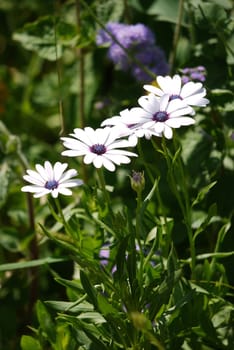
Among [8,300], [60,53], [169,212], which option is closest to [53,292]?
[8,300]

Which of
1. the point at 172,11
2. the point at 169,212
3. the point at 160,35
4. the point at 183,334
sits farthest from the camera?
the point at 160,35

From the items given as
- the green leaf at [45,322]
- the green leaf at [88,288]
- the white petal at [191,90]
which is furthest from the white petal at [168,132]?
the green leaf at [45,322]

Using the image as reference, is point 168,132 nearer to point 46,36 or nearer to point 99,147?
point 99,147

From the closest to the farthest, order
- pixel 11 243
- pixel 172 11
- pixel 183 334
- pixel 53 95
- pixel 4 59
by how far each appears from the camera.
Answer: pixel 183 334
pixel 11 243
pixel 172 11
pixel 53 95
pixel 4 59

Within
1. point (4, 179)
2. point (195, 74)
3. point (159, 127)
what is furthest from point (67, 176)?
point (4, 179)

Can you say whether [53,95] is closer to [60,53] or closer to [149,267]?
[60,53]

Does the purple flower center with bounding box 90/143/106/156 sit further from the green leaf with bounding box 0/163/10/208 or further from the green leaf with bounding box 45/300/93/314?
the green leaf with bounding box 0/163/10/208

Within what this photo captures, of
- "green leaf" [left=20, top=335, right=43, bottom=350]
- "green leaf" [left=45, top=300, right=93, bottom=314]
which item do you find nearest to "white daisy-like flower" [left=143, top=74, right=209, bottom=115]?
"green leaf" [left=45, top=300, right=93, bottom=314]
